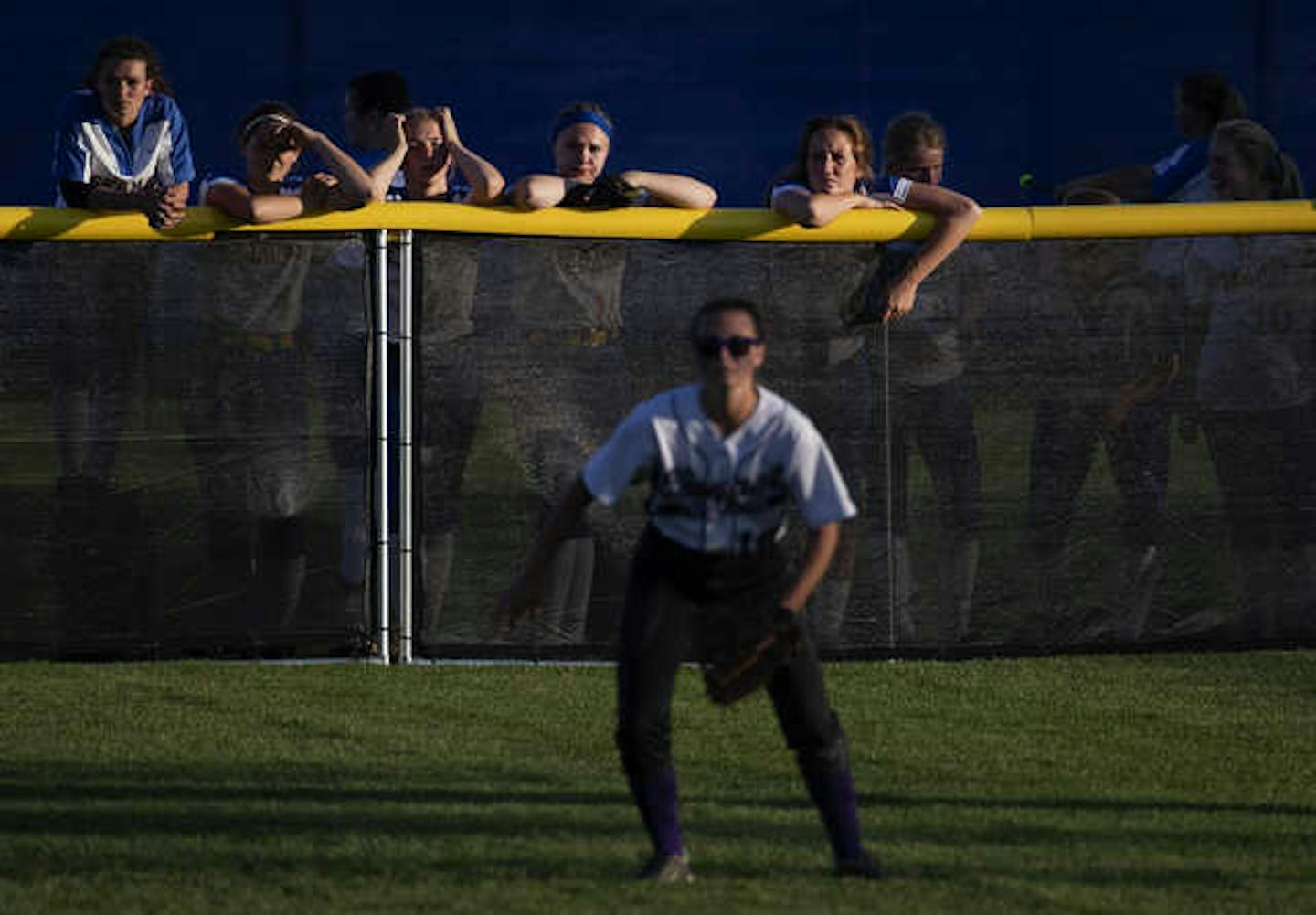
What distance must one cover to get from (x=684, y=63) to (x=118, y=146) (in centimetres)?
681

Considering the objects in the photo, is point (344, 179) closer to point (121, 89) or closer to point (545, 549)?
point (121, 89)

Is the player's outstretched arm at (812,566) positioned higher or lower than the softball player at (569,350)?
lower

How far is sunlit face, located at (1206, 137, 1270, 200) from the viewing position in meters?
10.1

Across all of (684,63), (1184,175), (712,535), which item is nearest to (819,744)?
(712,535)

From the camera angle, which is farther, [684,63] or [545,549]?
[684,63]

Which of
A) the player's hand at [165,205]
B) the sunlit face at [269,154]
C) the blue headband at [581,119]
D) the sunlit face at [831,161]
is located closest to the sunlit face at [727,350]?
the sunlit face at [831,161]

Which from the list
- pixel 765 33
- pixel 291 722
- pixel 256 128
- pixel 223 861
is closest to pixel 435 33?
pixel 765 33

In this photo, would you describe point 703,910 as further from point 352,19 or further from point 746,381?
point 352,19

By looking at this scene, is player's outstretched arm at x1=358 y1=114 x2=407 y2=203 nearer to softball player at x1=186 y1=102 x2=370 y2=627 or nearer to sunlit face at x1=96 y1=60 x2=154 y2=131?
softball player at x1=186 y1=102 x2=370 y2=627

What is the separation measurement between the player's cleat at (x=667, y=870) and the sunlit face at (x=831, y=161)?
3789mm

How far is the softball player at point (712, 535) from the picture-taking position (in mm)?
6406

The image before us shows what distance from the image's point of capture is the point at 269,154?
984cm

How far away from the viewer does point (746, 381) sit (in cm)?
642

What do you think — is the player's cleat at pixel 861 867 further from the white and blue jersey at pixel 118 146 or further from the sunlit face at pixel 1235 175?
the sunlit face at pixel 1235 175
